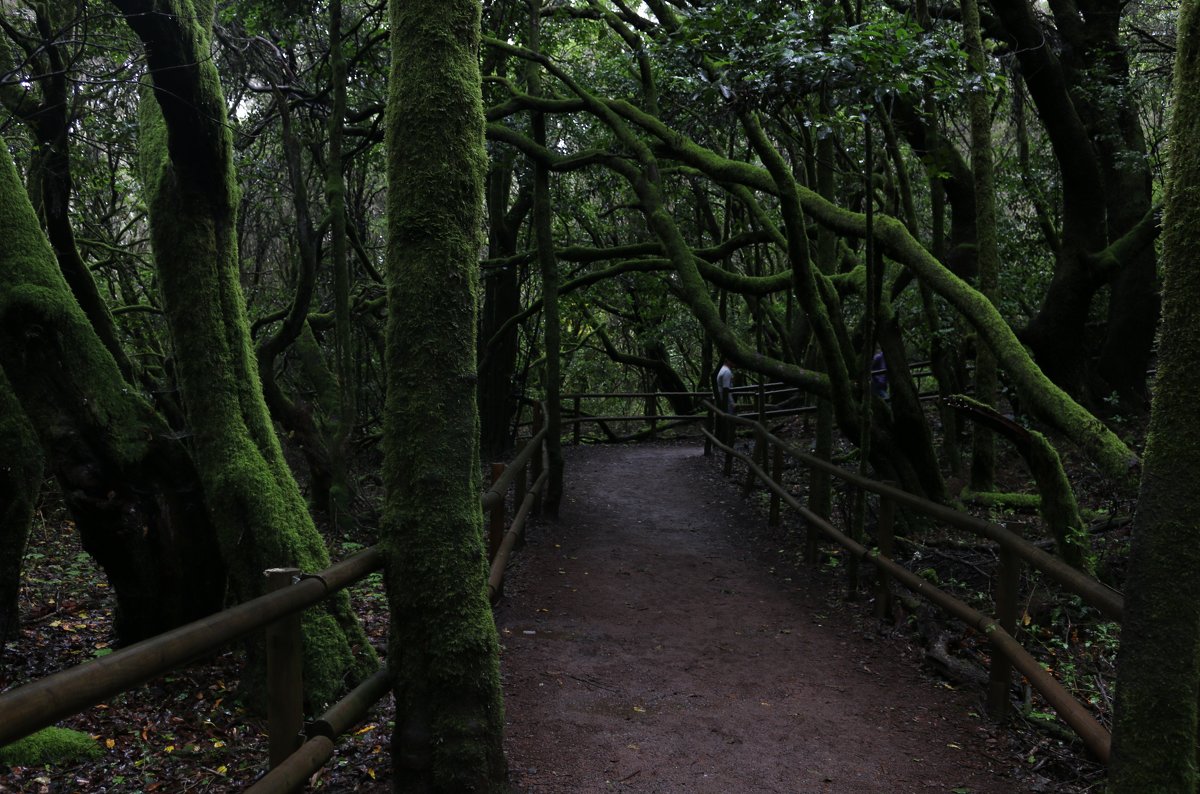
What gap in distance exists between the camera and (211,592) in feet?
18.6

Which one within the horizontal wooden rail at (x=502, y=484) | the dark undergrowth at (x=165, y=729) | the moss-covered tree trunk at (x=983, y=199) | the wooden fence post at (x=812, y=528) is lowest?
the dark undergrowth at (x=165, y=729)

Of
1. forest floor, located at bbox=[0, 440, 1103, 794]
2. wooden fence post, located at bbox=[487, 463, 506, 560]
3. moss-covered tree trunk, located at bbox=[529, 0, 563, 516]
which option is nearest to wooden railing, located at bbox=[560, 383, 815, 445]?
moss-covered tree trunk, located at bbox=[529, 0, 563, 516]

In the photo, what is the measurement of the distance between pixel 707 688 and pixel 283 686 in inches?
119

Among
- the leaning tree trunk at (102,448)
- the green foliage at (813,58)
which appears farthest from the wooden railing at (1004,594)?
the leaning tree trunk at (102,448)

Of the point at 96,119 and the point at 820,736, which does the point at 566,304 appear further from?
the point at 820,736

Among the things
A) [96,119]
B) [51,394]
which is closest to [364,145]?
[96,119]

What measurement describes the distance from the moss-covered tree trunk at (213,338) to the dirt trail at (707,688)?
117cm

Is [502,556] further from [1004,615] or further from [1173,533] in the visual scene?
[1173,533]

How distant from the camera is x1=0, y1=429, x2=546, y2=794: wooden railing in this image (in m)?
1.66

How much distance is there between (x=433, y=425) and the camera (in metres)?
3.34

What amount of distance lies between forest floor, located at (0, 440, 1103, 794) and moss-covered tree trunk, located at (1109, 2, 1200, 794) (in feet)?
5.20

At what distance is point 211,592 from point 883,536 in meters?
4.73

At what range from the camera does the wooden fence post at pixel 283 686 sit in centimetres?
265

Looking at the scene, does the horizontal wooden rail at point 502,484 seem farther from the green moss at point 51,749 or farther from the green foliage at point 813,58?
the green foliage at point 813,58
